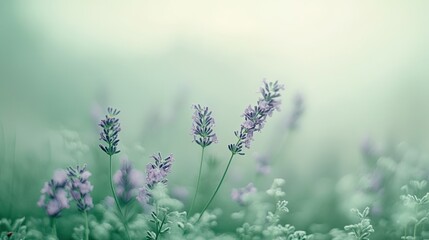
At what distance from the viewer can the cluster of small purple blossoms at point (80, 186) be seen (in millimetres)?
1306

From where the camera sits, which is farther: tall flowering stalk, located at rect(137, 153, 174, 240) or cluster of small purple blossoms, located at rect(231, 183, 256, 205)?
cluster of small purple blossoms, located at rect(231, 183, 256, 205)

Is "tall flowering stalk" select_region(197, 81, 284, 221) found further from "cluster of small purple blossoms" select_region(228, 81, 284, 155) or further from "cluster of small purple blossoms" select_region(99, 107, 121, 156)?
"cluster of small purple blossoms" select_region(99, 107, 121, 156)

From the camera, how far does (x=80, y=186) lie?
4.29 ft

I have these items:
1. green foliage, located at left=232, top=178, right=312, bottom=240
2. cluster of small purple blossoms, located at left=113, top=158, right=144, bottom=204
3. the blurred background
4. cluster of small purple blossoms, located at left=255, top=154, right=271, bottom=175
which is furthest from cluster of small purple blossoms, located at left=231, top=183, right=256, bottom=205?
the blurred background

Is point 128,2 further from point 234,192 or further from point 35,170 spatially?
point 234,192

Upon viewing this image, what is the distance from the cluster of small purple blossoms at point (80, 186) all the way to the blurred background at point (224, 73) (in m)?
0.82

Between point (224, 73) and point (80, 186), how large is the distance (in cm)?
123

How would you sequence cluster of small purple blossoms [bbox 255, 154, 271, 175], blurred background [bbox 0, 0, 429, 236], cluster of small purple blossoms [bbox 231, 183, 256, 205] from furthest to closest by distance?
blurred background [bbox 0, 0, 429, 236] < cluster of small purple blossoms [bbox 255, 154, 271, 175] < cluster of small purple blossoms [bbox 231, 183, 256, 205]

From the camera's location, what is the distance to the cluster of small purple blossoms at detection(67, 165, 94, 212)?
131 centimetres

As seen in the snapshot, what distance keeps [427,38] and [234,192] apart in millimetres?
1148

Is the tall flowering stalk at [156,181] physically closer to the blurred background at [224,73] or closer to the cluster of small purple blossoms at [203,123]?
the cluster of small purple blossoms at [203,123]

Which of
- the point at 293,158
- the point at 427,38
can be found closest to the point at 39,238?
the point at 293,158

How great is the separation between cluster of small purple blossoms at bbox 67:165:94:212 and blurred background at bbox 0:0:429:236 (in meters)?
0.82

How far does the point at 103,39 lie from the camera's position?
2.30 metres
